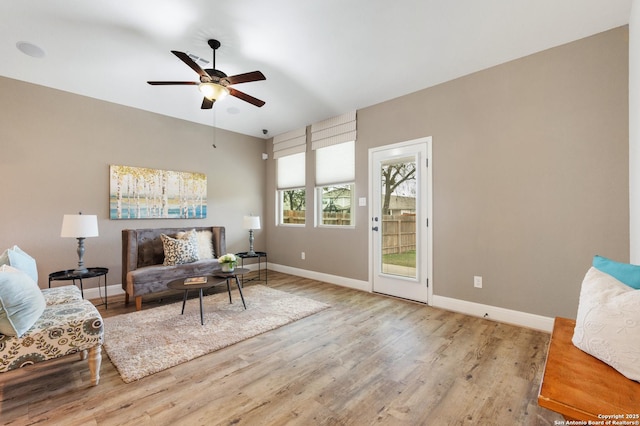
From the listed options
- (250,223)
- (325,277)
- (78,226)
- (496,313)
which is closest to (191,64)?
(78,226)

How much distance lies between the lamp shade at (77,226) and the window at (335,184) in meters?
3.16

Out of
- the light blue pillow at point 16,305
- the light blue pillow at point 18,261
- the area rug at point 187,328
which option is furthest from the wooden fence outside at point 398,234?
the light blue pillow at point 18,261

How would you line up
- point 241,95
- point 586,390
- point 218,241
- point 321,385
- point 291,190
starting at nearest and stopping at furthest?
point 586,390
point 321,385
point 241,95
point 218,241
point 291,190

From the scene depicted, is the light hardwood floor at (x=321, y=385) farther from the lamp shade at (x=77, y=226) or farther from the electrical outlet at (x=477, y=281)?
the lamp shade at (x=77, y=226)

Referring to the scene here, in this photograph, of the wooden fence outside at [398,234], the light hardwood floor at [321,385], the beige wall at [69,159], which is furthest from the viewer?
the wooden fence outside at [398,234]

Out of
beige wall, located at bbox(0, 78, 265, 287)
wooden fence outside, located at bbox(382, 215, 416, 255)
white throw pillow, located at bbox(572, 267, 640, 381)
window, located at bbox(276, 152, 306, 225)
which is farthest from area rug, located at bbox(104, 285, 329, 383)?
white throw pillow, located at bbox(572, 267, 640, 381)

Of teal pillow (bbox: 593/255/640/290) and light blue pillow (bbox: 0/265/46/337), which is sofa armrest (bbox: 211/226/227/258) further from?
teal pillow (bbox: 593/255/640/290)

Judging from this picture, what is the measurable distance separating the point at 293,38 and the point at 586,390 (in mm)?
3159

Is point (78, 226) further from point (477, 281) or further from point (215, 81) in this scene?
point (477, 281)

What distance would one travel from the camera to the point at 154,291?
11.6 ft

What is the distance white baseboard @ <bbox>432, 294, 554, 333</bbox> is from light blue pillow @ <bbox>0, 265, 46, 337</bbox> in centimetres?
367

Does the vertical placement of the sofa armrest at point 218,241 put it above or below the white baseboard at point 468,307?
above

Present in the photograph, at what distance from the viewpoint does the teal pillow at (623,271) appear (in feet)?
4.51

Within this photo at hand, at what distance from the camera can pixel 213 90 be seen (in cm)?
275
